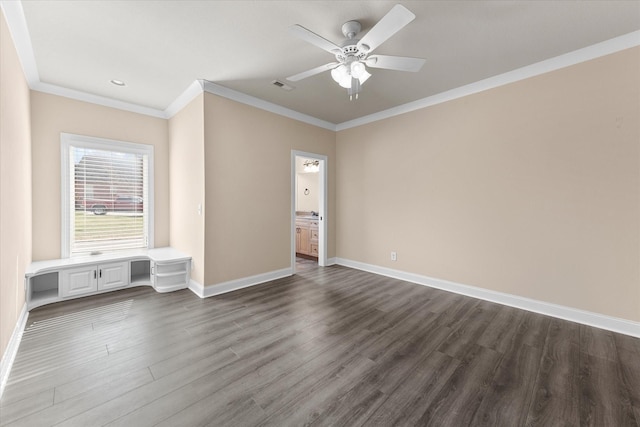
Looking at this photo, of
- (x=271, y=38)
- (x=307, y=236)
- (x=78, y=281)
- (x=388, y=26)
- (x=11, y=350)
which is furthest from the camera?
(x=307, y=236)

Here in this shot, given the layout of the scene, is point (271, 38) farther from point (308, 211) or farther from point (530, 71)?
→ point (308, 211)

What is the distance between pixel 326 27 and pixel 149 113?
11.2 feet

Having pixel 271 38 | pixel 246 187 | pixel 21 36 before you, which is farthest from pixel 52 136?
pixel 271 38

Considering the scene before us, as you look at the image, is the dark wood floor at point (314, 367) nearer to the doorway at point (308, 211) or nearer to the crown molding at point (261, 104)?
the doorway at point (308, 211)

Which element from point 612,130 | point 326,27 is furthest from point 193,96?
point 612,130

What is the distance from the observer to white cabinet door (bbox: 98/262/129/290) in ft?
11.3

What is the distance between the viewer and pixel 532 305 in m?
2.98

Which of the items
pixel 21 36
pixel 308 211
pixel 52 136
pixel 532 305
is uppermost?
pixel 21 36

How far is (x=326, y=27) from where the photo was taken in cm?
229

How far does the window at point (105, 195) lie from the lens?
11.7ft

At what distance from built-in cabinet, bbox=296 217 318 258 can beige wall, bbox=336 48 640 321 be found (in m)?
1.69

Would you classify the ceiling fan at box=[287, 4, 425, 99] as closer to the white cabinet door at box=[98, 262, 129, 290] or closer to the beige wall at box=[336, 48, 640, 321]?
the beige wall at box=[336, 48, 640, 321]

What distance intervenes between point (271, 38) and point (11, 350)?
3442mm

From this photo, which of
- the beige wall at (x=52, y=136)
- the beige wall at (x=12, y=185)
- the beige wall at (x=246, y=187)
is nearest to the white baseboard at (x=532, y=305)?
the beige wall at (x=246, y=187)
